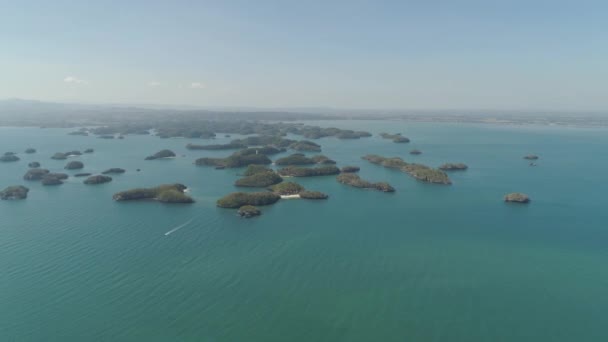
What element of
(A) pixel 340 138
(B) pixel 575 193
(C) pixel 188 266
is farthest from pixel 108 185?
(A) pixel 340 138

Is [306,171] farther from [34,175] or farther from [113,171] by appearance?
[34,175]

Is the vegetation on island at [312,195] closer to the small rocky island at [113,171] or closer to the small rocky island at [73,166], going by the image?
the small rocky island at [113,171]

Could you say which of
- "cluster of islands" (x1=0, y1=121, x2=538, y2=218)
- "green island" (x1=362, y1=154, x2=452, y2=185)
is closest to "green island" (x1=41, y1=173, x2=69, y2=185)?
"cluster of islands" (x1=0, y1=121, x2=538, y2=218)

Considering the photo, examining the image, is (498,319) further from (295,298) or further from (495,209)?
(495,209)

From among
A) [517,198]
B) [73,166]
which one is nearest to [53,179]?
[73,166]

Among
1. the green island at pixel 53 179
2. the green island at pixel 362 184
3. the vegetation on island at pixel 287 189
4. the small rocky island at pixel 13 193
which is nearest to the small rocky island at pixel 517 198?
the green island at pixel 362 184
